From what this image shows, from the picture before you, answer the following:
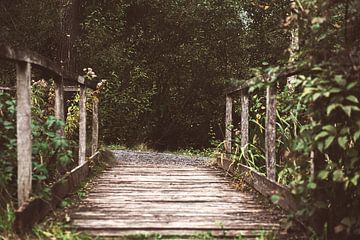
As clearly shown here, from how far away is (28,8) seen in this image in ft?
42.4

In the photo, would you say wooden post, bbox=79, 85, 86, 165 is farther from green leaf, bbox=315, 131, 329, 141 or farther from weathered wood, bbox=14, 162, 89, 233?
green leaf, bbox=315, 131, 329, 141

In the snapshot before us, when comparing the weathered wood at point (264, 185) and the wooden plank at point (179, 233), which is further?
the weathered wood at point (264, 185)

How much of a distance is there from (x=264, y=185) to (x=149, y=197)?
116cm

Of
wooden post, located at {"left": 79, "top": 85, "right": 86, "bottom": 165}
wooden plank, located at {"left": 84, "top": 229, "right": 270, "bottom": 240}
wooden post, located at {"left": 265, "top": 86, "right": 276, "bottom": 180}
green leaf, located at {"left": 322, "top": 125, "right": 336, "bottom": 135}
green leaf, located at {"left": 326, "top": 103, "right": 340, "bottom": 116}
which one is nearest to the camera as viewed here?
green leaf, located at {"left": 326, "top": 103, "right": 340, "bottom": 116}

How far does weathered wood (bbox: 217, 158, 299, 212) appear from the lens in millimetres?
4469

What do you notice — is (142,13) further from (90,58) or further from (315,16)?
(315,16)

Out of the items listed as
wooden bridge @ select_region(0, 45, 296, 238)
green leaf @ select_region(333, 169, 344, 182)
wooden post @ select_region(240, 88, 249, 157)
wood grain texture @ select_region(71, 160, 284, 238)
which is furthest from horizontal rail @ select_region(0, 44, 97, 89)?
wooden post @ select_region(240, 88, 249, 157)

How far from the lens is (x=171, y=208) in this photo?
488cm

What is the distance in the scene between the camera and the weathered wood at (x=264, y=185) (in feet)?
14.7

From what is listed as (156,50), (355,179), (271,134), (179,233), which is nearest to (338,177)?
(355,179)

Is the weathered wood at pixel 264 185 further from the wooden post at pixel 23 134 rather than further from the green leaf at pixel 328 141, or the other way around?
the wooden post at pixel 23 134

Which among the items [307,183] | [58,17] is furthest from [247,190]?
[58,17]

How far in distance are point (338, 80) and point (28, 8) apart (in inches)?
426

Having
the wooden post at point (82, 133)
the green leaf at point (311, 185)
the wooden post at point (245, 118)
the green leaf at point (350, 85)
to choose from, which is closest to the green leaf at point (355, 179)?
the green leaf at point (311, 185)
